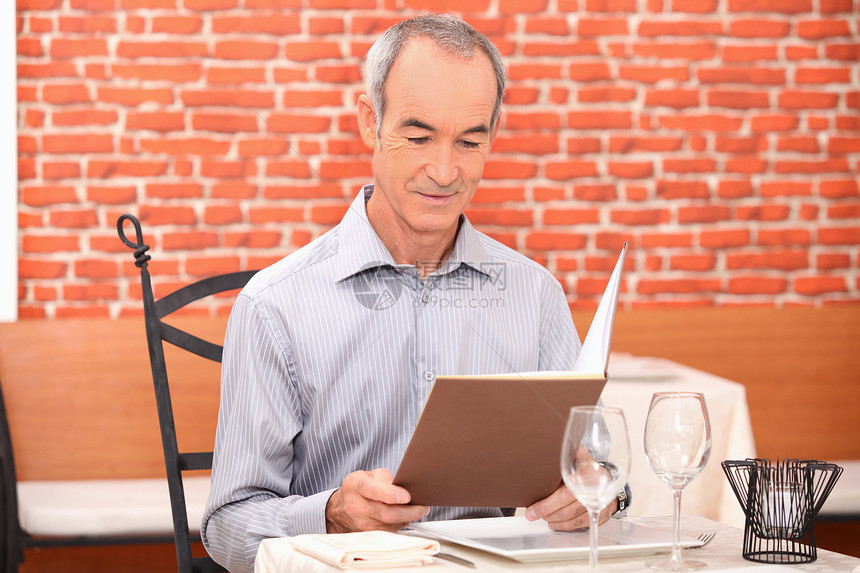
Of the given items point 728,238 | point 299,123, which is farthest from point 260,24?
point 728,238

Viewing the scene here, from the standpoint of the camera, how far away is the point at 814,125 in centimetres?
227

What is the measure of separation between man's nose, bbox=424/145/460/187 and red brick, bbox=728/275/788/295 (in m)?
1.36

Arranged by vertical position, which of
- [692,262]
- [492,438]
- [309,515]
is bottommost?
[309,515]

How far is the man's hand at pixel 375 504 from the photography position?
803 millimetres

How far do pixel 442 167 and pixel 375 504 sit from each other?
0.44 meters

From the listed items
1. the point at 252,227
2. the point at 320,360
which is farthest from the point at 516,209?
the point at 252,227

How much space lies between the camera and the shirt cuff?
89cm

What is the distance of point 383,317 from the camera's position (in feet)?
3.66

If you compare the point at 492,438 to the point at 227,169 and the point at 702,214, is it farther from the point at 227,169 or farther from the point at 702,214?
the point at 702,214

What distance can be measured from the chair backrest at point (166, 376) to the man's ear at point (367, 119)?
0.88 feet

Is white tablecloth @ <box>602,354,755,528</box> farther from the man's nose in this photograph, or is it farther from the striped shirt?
the man's nose

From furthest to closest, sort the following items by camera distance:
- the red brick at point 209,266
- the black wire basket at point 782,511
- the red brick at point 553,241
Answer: the red brick at point 209,266 → the red brick at point 553,241 → the black wire basket at point 782,511

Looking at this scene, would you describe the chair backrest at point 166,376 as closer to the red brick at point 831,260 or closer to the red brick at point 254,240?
the red brick at point 254,240

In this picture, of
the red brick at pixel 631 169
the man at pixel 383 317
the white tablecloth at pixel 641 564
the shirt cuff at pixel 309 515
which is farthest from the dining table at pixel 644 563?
the red brick at pixel 631 169
